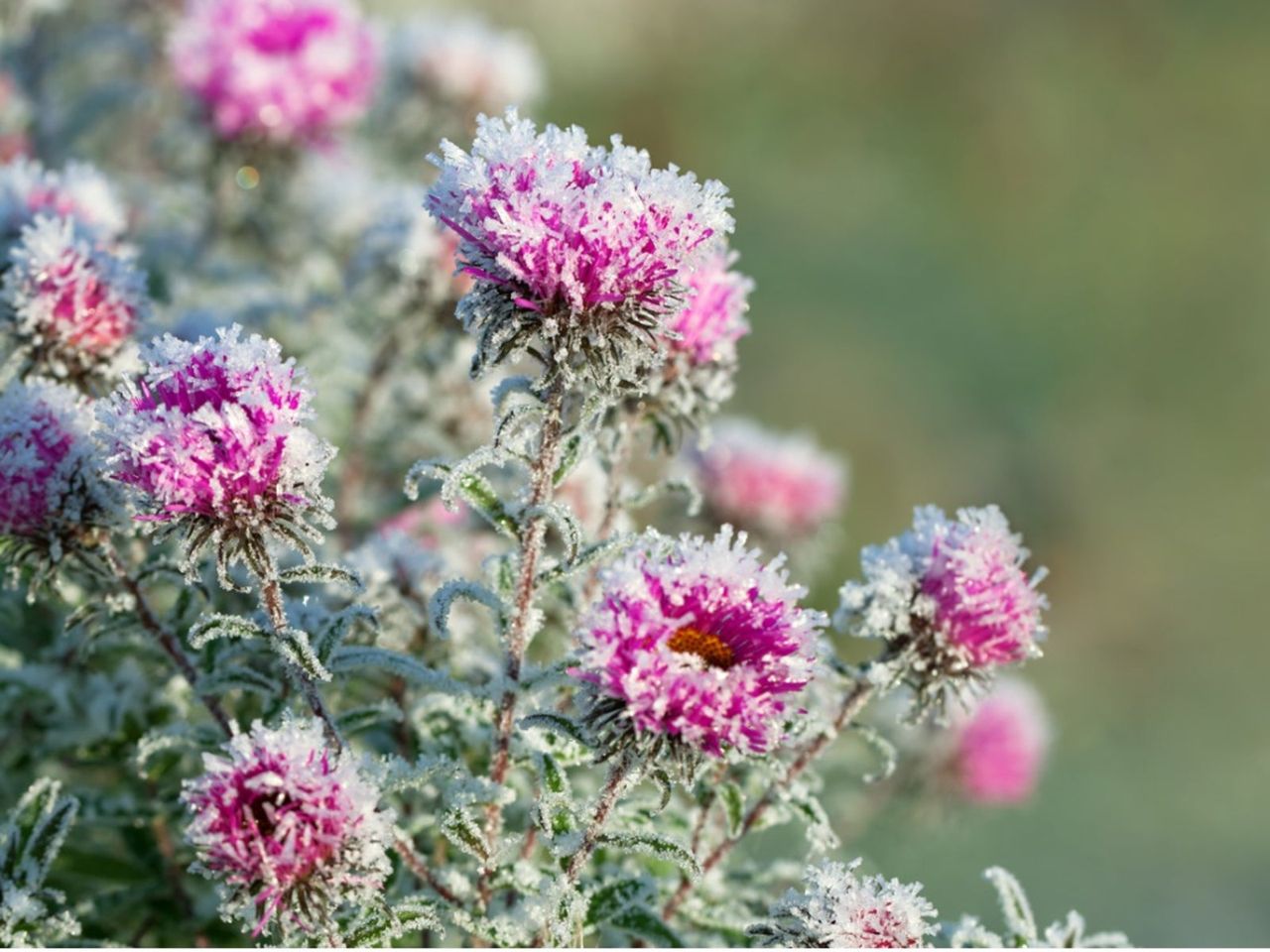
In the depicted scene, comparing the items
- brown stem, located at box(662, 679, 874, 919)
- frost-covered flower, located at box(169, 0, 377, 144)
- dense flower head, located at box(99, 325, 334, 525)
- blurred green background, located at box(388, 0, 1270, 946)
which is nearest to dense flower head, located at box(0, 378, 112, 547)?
dense flower head, located at box(99, 325, 334, 525)

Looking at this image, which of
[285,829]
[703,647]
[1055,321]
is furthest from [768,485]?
[1055,321]

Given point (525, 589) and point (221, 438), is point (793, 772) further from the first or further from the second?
point (221, 438)

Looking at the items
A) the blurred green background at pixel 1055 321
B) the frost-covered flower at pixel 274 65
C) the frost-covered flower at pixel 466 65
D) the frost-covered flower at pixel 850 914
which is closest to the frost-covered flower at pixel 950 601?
the frost-covered flower at pixel 850 914

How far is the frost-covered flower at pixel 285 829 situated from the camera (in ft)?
3.07

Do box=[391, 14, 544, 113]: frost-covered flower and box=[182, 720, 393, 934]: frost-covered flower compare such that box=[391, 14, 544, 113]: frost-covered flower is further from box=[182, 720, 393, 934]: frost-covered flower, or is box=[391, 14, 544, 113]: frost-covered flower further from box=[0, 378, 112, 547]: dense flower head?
box=[182, 720, 393, 934]: frost-covered flower

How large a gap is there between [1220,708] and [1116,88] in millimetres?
4853

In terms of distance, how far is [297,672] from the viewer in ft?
3.67

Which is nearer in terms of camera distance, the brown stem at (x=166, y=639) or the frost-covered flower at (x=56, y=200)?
the brown stem at (x=166, y=639)

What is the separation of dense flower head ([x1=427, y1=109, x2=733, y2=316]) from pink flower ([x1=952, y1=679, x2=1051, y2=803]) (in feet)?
4.82

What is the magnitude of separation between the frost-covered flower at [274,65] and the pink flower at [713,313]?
1.11 metres

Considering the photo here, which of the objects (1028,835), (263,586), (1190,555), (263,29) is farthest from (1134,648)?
(263,586)

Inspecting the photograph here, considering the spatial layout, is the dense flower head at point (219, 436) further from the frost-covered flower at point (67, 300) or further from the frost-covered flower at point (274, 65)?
the frost-covered flower at point (274, 65)

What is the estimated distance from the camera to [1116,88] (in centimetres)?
854

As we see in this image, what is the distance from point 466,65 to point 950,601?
5.77ft
